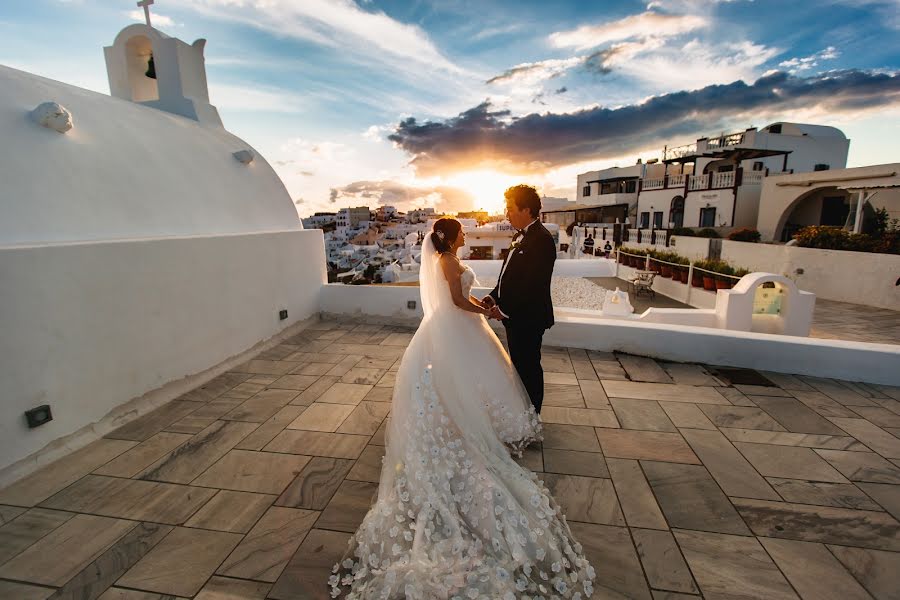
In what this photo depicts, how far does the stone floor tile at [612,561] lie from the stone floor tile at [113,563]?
2535 mm

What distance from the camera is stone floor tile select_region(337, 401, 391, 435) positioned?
12.1 feet

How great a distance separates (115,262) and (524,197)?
372 cm

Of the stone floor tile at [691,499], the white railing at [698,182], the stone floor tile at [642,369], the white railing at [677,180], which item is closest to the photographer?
the stone floor tile at [691,499]

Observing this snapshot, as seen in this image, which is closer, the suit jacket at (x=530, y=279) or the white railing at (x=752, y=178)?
the suit jacket at (x=530, y=279)

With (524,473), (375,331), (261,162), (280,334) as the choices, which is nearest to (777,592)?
(524,473)

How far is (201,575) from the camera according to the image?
2.21 meters

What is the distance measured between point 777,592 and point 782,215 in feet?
84.1

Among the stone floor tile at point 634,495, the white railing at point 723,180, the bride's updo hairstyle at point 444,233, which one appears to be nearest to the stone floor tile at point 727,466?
the stone floor tile at point 634,495

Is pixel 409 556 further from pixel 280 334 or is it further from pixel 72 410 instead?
pixel 280 334

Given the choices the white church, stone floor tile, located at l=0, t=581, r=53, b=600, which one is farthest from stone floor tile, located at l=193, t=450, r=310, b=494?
the white church

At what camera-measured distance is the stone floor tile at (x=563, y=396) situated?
13.5 ft

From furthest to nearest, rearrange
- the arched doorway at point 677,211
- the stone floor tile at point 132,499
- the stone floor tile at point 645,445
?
the arched doorway at point 677,211
the stone floor tile at point 645,445
the stone floor tile at point 132,499

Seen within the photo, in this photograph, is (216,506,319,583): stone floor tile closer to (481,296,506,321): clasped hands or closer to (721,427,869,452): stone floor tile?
(481,296,506,321): clasped hands

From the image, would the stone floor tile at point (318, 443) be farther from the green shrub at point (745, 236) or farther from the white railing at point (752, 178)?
the white railing at point (752, 178)
